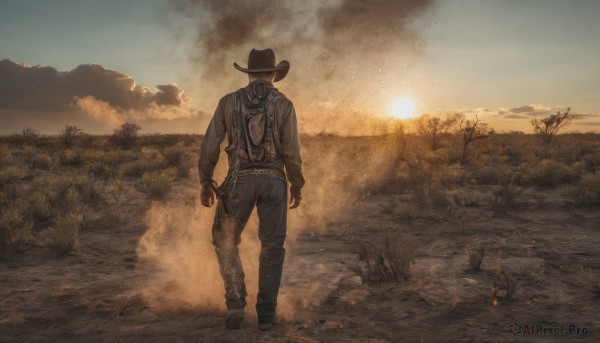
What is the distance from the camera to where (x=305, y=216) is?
9531 millimetres

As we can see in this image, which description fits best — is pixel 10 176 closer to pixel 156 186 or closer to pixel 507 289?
pixel 156 186

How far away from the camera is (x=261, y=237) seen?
3.80m

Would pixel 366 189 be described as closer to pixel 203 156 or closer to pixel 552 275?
pixel 552 275

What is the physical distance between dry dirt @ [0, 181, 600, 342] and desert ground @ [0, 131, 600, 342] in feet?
0.07

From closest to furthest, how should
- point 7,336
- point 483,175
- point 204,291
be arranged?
point 7,336, point 204,291, point 483,175

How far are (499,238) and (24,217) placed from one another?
849cm

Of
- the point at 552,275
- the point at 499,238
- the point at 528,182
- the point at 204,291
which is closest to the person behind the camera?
the point at 204,291

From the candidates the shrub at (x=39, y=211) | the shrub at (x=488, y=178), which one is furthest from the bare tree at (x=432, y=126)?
the shrub at (x=39, y=211)

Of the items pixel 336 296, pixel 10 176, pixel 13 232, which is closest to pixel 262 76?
pixel 336 296

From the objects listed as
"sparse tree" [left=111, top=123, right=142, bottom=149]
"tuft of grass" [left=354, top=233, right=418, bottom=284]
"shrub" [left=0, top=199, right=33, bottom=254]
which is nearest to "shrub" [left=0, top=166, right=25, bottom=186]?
"shrub" [left=0, top=199, right=33, bottom=254]

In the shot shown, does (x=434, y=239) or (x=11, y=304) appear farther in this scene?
(x=434, y=239)

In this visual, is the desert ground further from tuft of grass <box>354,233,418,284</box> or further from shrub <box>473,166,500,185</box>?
shrub <box>473,166,500,185</box>

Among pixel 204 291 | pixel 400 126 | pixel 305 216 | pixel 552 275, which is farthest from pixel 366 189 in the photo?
pixel 400 126

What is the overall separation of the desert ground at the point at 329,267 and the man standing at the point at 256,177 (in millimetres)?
342
